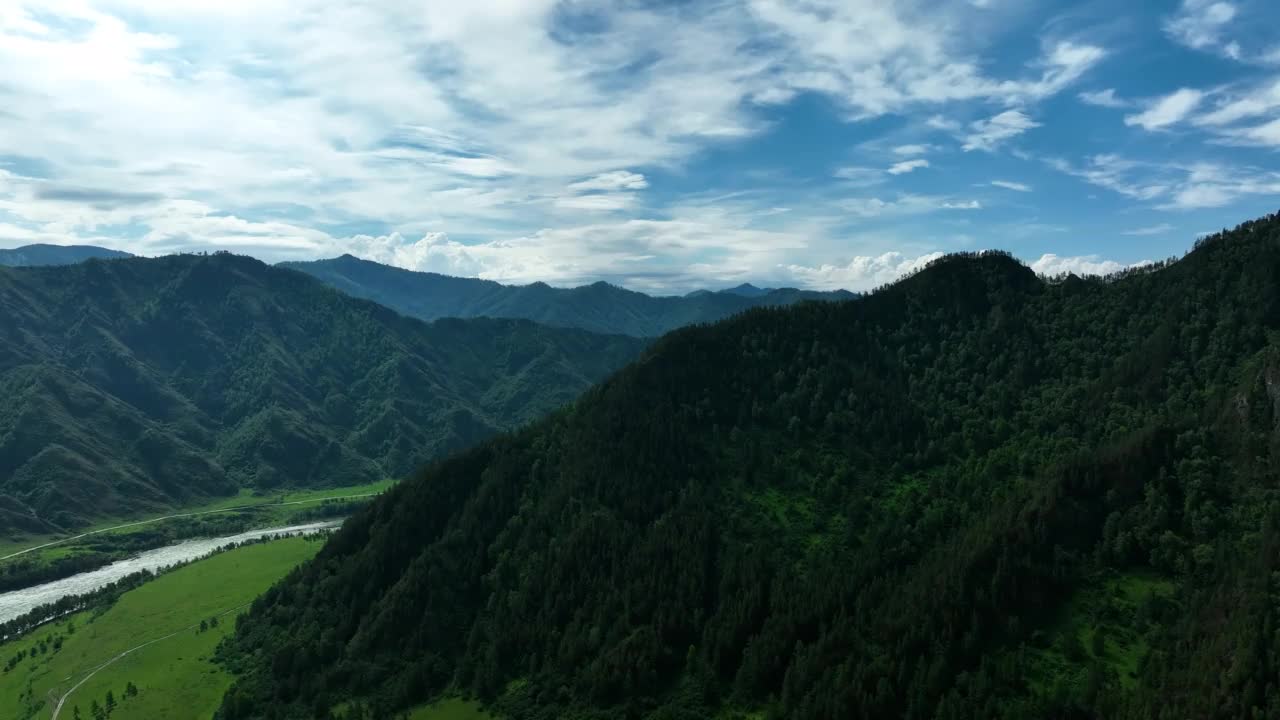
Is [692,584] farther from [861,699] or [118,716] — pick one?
[118,716]

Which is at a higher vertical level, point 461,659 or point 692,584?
point 692,584

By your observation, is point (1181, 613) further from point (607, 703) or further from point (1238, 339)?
point (607, 703)

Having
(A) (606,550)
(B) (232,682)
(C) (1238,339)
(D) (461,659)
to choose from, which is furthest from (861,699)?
(B) (232,682)

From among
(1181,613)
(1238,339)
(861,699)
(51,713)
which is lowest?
(51,713)

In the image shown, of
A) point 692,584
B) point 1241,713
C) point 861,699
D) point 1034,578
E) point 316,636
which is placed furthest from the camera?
point 316,636

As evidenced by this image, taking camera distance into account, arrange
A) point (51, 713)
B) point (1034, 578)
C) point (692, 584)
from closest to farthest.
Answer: point (1034, 578) < point (692, 584) < point (51, 713)

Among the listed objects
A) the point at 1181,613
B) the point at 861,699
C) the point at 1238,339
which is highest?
the point at 1238,339

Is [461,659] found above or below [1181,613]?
below

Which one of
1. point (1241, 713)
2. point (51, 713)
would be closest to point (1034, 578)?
point (1241, 713)

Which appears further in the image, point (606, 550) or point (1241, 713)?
point (606, 550)
